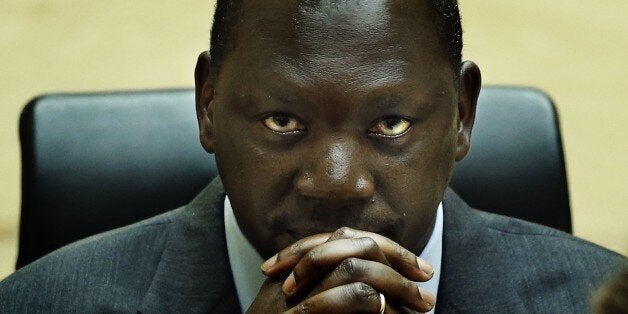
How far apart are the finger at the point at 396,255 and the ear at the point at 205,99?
0.35 meters

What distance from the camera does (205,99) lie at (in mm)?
1860

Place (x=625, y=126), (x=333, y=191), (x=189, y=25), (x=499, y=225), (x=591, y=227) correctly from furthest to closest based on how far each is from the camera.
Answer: (x=189, y=25), (x=625, y=126), (x=591, y=227), (x=499, y=225), (x=333, y=191)

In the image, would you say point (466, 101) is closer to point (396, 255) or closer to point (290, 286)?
point (396, 255)

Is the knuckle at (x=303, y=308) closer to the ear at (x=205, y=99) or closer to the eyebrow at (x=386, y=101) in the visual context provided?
the eyebrow at (x=386, y=101)

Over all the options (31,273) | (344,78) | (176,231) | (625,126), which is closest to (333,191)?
(344,78)

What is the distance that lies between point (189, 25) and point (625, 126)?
1.56m

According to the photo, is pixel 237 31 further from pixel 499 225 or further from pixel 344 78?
pixel 499 225

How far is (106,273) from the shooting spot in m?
1.87

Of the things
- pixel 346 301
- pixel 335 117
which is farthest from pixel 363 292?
pixel 335 117

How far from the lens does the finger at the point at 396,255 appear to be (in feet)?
5.18

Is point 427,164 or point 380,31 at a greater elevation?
point 380,31

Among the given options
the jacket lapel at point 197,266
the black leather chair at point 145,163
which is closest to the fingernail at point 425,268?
the jacket lapel at point 197,266

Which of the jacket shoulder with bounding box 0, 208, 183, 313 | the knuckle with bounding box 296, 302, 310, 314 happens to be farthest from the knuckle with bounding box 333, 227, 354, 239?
the jacket shoulder with bounding box 0, 208, 183, 313

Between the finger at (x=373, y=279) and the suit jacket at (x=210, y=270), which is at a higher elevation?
the finger at (x=373, y=279)
